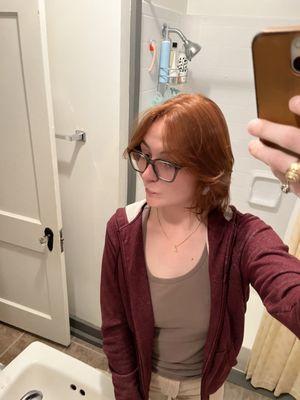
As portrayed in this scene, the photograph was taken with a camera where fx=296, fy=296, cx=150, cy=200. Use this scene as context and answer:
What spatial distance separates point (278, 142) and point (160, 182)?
366mm

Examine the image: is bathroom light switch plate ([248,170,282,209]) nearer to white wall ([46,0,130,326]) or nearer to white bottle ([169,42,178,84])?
white bottle ([169,42,178,84])

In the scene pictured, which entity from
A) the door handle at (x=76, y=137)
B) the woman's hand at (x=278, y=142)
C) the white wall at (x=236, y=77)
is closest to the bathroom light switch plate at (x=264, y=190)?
the white wall at (x=236, y=77)

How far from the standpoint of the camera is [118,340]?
915mm

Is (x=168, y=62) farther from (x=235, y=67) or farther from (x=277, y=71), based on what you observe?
(x=277, y=71)

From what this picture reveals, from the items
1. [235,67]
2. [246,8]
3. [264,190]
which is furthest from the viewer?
[264,190]

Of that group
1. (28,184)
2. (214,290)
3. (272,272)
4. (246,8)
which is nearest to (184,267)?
(214,290)

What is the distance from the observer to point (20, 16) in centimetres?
104

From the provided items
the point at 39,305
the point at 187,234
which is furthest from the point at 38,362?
the point at 187,234

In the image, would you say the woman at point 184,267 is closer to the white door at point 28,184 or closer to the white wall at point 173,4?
the white door at point 28,184

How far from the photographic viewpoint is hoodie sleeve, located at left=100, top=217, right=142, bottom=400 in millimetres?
881

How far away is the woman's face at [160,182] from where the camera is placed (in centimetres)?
67

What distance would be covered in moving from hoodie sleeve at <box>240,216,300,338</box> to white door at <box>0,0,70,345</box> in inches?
35.0

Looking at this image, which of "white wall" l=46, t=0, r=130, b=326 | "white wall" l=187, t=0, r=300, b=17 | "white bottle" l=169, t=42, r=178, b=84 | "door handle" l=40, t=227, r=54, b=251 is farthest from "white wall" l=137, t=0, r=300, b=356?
"door handle" l=40, t=227, r=54, b=251

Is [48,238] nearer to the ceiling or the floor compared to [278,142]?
nearer to the floor
